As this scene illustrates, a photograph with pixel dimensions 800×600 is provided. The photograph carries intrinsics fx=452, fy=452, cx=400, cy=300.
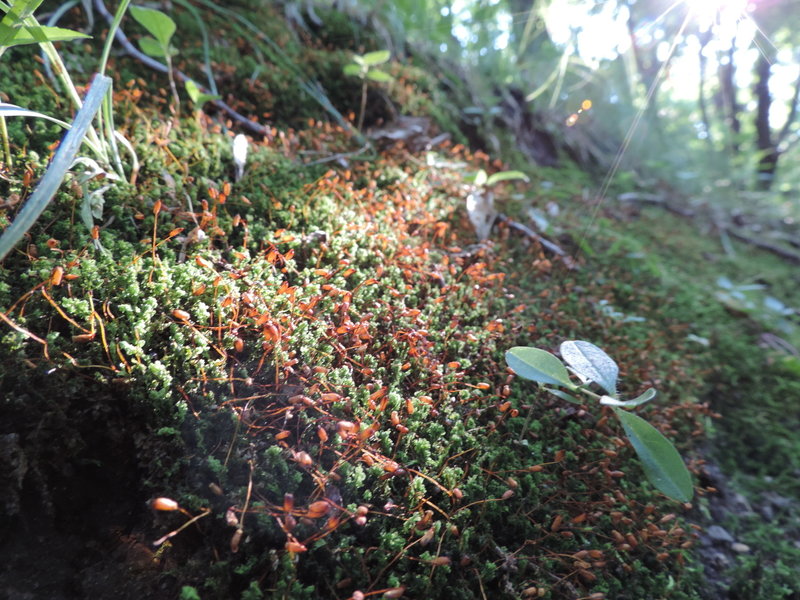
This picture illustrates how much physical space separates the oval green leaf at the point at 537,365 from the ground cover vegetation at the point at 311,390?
0.53 ft

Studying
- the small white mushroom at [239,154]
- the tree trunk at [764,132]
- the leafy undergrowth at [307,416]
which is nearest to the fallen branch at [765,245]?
the tree trunk at [764,132]

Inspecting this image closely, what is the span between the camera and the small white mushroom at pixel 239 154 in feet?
7.02

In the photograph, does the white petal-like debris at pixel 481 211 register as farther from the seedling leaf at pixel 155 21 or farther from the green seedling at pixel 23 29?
the green seedling at pixel 23 29

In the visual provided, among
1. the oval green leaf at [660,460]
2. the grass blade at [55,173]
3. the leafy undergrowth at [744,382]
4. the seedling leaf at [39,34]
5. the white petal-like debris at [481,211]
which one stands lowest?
the leafy undergrowth at [744,382]

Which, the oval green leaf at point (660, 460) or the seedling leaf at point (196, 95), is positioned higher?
the seedling leaf at point (196, 95)

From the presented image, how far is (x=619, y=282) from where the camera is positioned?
315cm

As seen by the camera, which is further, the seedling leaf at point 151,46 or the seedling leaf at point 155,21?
the seedling leaf at point 151,46

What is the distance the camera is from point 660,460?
1.42m

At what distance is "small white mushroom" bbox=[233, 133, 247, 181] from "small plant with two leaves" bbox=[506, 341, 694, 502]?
1.54 m

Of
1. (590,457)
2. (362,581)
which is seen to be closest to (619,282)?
(590,457)

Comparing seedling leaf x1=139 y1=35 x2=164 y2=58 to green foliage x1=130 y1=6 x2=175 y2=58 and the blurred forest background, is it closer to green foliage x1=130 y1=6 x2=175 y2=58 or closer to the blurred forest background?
green foliage x1=130 y1=6 x2=175 y2=58

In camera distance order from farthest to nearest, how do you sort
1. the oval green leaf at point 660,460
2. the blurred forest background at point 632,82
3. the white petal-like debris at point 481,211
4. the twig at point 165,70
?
the blurred forest background at point 632,82
the white petal-like debris at point 481,211
the twig at point 165,70
the oval green leaf at point 660,460

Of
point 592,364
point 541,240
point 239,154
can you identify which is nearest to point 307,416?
point 592,364

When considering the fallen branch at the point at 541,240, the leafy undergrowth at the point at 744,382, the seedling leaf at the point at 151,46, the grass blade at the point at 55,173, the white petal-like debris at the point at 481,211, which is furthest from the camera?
the fallen branch at the point at 541,240
